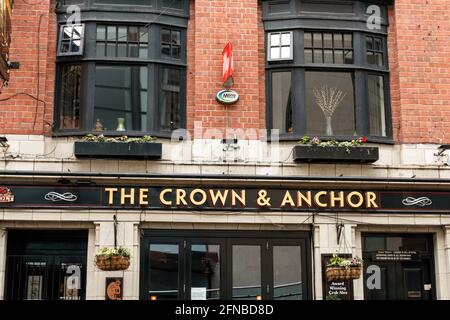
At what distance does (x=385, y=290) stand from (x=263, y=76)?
194 inches

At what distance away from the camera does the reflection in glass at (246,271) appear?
42.1 ft

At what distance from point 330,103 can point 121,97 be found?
4218 millimetres

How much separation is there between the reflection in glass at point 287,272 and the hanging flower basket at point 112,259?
2949 mm

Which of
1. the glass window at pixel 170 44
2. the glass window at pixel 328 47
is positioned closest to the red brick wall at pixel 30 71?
the glass window at pixel 170 44

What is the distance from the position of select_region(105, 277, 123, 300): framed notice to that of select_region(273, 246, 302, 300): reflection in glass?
116 inches

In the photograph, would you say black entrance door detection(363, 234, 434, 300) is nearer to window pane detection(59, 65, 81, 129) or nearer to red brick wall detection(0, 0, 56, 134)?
window pane detection(59, 65, 81, 129)

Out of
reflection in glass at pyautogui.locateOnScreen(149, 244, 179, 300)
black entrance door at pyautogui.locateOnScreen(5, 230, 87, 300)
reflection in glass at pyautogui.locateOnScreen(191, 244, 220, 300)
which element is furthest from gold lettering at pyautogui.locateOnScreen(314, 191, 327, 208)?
black entrance door at pyautogui.locateOnScreen(5, 230, 87, 300)

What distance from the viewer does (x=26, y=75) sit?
13.0 metres

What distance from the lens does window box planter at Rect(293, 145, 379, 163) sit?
12.9 meters

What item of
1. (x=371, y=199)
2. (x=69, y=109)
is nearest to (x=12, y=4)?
(x=69, y=109)

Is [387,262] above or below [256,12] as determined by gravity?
below

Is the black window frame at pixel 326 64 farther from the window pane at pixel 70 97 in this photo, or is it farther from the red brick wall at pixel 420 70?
the window pane at pixel 70 97

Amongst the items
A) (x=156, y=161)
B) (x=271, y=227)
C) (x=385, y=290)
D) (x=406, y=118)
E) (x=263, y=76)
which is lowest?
(x=385, y=290)
